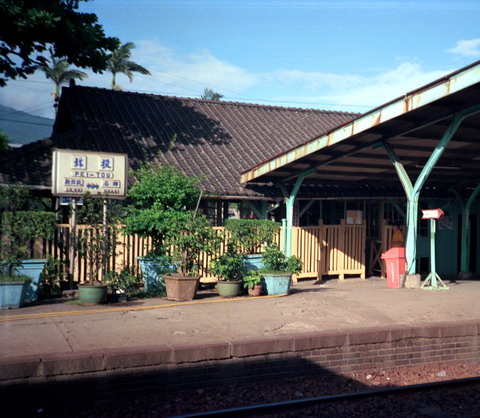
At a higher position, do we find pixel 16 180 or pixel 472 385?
pixel 16 180

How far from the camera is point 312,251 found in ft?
48.9

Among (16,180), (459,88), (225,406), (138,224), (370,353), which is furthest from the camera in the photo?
(16,180)

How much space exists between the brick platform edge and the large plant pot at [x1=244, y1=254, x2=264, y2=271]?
5.06m

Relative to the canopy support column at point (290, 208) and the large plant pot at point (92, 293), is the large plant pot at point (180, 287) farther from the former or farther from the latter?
the canopy support column at point (290, 208)

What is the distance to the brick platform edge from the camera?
6105 mm

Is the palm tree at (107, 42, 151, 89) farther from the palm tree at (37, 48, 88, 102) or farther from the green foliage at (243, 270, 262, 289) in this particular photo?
the green foliage at (243, 270, 262, 289)

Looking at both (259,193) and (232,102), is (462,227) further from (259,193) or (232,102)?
(232,102)

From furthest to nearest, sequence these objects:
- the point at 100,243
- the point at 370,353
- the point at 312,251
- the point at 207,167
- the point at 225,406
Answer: the point at 207,167
the point at 312,251
the point at 100,243
the point at 370,353
the point at 225,406

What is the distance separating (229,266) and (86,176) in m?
3.53

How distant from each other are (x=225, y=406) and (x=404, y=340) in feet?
10.9

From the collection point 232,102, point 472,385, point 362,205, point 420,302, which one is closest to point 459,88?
point 420,302

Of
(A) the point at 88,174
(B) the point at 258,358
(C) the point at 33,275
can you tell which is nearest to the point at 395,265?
(B) the point at 258,358

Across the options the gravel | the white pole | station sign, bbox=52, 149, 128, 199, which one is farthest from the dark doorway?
the white pole

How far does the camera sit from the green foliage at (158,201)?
1164 cm
